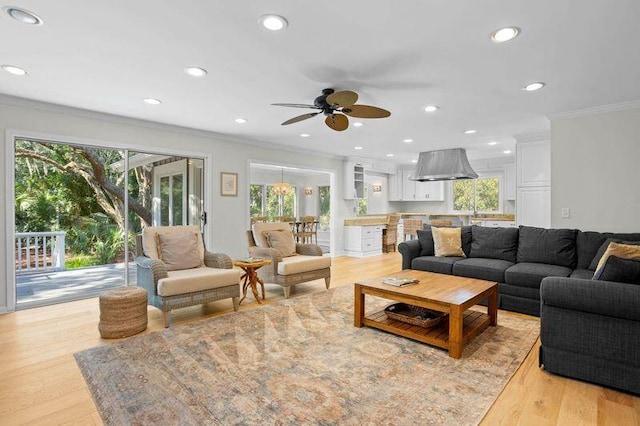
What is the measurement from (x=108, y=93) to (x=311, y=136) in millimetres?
2979

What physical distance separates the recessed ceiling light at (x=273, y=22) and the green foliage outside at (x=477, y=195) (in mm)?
7896

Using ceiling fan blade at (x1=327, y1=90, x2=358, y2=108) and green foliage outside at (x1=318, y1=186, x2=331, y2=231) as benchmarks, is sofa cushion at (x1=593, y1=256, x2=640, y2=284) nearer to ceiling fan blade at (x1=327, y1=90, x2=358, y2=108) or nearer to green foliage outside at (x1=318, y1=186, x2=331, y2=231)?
ceiling fan blade at (x1=327, y1=90, x2=358, y2=108)

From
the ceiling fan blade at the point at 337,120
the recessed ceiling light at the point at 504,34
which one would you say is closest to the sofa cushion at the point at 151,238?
the ceiling fan blade at the point at 337,120

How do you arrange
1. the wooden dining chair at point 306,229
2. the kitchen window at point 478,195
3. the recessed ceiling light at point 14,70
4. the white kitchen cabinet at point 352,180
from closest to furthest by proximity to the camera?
1. the recessed ceiling light at point 14,70
2. the white kitchen cabinet at point 352,180
3. the wooden dining chair at point 306,229
4. the kitchen window at point 478,195

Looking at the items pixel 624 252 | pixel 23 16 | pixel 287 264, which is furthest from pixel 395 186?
pixel 23 16

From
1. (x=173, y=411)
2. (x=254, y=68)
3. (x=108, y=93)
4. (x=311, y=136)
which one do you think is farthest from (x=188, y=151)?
(x=173, y=411)

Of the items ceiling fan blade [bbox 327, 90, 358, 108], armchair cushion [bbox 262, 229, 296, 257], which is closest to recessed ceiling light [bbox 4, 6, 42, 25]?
ceiling fan blade [bbox 327, 90, 358, 108]

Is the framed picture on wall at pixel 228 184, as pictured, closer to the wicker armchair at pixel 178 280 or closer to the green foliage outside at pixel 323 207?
the wicker armchair at pixel 178 280

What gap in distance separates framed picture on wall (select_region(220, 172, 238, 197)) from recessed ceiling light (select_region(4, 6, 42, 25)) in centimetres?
338

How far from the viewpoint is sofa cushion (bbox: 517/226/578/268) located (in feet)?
12.0

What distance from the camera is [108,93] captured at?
345 cm

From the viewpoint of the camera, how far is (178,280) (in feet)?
10.3

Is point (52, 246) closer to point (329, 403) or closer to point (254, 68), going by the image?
point (254, 68)

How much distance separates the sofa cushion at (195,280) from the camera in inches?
122
